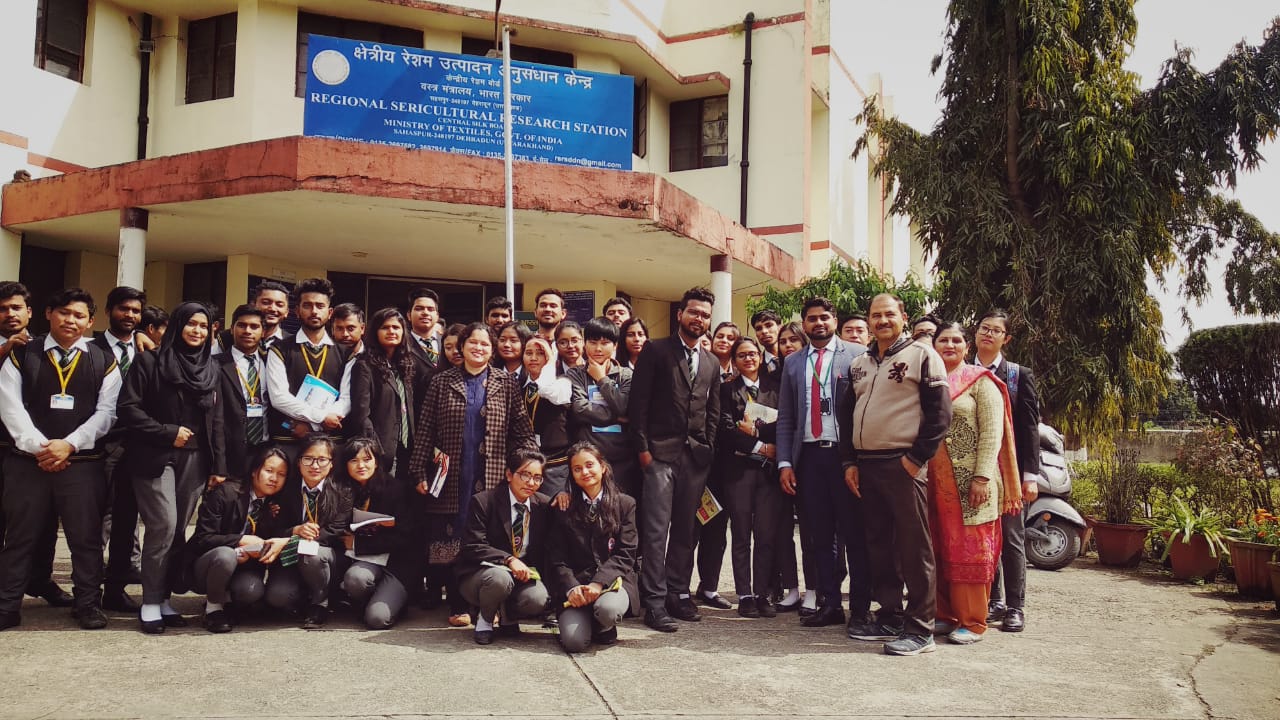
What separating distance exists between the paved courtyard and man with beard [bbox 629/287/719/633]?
0.31 meters

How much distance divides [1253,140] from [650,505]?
987cm

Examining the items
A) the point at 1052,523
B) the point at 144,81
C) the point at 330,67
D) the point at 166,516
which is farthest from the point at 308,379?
the point at 144,81

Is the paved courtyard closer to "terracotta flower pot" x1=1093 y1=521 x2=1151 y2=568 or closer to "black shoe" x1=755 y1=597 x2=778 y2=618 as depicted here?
"black shoe" x1=755 y1=597 x2=778 y2=618

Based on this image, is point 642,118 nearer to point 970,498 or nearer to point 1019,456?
point 1019,456

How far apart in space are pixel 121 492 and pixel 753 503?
3.67m

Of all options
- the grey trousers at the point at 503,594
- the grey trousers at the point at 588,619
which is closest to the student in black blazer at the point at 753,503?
the grey trousers at the point at 588,619

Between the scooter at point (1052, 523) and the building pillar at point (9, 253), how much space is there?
10.6 metres

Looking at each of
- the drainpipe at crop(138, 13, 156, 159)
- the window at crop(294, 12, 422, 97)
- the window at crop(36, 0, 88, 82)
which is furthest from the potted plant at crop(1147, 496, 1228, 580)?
the window at crop(36, 0, 88, 82)

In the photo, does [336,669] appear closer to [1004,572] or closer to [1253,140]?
[1004,572]

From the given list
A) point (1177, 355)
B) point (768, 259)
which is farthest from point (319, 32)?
point (1177, 355)

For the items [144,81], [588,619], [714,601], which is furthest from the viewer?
[144,81]

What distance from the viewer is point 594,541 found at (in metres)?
4.90

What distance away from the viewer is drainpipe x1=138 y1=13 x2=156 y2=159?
12.1 m

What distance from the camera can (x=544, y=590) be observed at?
479 cm
